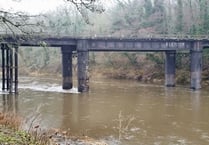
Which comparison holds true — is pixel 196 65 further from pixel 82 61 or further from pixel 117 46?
pixel 82 61

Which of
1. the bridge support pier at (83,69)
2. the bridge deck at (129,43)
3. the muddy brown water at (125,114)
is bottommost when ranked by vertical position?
the muddy brown water at (125,114)

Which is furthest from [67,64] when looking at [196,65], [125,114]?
[125,114]

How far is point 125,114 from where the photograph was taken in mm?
30734

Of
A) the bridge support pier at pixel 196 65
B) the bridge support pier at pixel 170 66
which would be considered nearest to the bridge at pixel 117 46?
the bridge support pier at pixel 196 65

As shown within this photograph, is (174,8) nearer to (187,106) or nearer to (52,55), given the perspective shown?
(52,55)

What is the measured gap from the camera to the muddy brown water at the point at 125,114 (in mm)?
21833

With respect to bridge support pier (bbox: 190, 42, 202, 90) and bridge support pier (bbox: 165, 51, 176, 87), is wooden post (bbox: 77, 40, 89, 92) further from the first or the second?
bridge support pier (bbox: 190, 42, 202, 90)

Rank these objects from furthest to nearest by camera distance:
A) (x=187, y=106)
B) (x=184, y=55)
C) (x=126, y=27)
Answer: (x=126, y=27) → (x=184, y=55) → (x=187, y=106)

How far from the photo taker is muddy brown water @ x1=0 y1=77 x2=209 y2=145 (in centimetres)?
2183

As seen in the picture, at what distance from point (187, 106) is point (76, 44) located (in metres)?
18.5

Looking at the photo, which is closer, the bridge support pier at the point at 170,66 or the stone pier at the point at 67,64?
the stone pier at the point at 67,64

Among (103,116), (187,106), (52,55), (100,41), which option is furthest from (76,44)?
(52,55)

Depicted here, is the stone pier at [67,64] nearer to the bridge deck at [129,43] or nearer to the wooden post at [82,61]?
the bridge deck at [129,43]

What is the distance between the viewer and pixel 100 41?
168 feet
